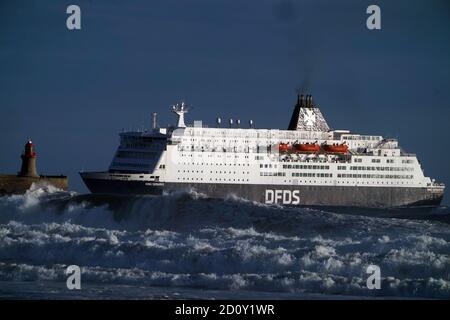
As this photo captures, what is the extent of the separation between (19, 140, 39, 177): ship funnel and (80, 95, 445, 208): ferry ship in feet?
9.35

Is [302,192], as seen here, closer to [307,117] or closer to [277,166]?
[277,166]

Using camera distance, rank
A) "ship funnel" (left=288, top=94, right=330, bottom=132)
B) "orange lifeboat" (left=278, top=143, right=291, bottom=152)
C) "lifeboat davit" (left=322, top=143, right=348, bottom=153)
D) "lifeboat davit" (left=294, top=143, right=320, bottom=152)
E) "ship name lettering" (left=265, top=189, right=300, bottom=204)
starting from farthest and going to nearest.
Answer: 1. "ship funnel" (left=288, top=94, right=330, bottom=132)
2. "lifeboat davit" (left=322, top=143, right=348, bottom=153)
3. "lifeboat davit" (left=294, top=143, right=320, bottom=152)
4. "orange lifeboat" (left=278, top=143, right=291, bottom=152)
5. "ship name lettering" (left=265, top=189, right=300, bottom=204)

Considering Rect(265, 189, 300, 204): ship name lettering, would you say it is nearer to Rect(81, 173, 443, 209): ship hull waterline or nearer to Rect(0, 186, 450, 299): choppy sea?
Rect(81, 173, 443, 209): ship hull waterline

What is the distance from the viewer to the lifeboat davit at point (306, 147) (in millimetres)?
63656

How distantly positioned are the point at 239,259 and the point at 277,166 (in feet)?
98.4

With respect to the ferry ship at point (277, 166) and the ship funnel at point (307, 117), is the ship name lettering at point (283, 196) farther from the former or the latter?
the ship funnel at point (307, 117)

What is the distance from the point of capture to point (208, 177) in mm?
60250

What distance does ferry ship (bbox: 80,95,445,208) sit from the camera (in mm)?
60062

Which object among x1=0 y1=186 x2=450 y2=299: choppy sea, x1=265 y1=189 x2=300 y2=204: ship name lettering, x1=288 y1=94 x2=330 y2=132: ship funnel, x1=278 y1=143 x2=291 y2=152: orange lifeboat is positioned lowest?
x1=0 y1=186 x2=450 y2=299: choppy sea

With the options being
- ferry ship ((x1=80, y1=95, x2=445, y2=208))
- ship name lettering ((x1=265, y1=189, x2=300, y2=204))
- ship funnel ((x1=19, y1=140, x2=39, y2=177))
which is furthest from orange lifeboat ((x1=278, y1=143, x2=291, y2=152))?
ship funnel ((x1=19, y1=140, x2=39, y2=177))

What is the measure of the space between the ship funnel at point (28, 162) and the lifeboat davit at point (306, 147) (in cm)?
1386

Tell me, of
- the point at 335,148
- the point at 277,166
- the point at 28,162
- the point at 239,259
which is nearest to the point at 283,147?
the point at 277,166
